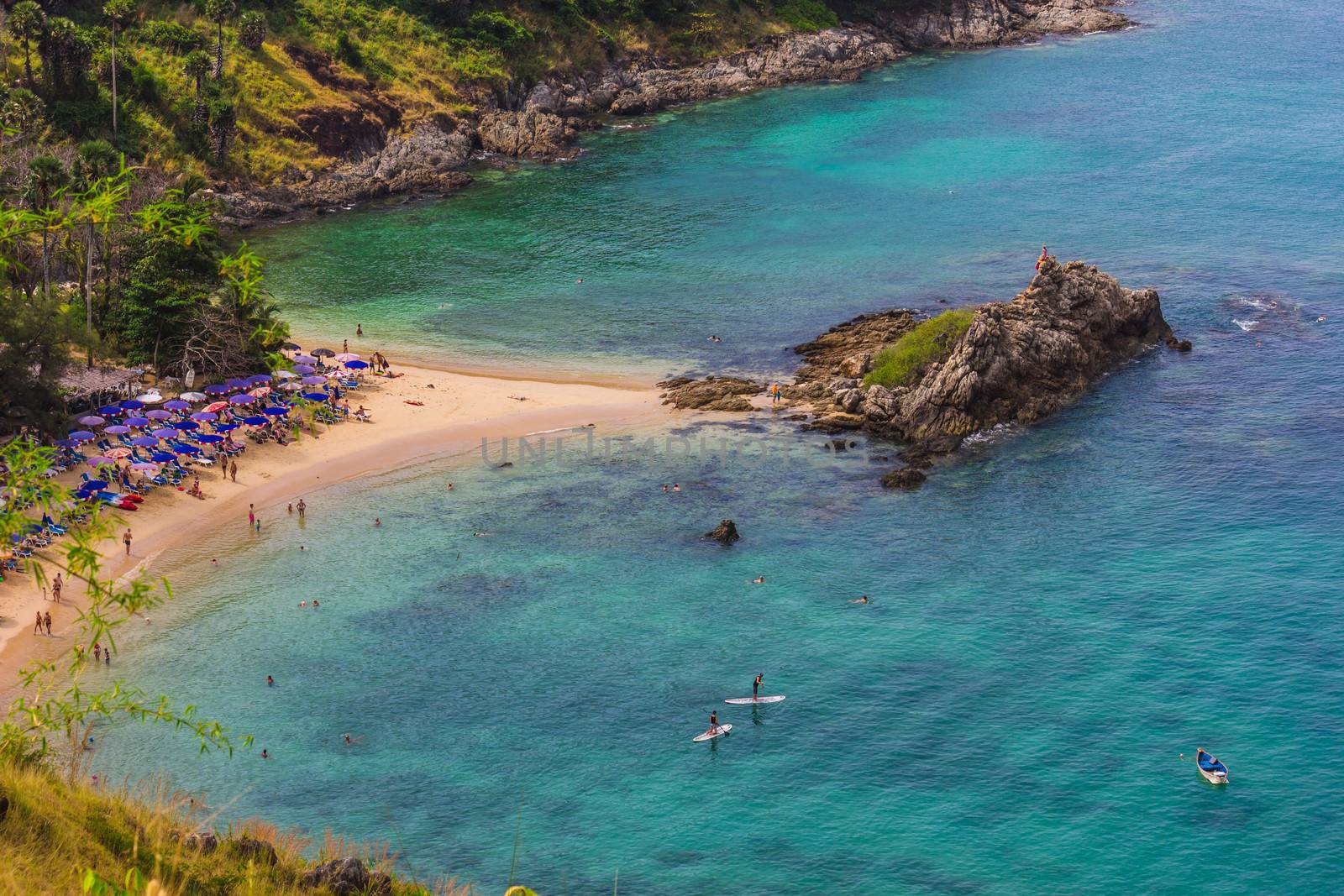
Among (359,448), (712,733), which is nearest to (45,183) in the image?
(359,448)

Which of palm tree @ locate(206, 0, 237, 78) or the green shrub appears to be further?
the green shrub

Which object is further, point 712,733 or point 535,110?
point 535,110

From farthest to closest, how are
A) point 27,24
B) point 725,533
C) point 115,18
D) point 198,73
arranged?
point 198,73, point 115,18, point 27,24, point 725,533

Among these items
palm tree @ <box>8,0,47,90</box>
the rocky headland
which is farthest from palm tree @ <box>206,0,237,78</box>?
the rocky headland

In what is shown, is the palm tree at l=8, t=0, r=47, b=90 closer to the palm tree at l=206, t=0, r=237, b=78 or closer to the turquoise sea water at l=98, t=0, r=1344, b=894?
the palm tree at l=206, t=0, r=237, b=78

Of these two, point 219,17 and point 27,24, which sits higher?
point 219,17

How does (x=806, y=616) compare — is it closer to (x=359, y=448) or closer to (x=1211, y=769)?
(x=1211, y=769)

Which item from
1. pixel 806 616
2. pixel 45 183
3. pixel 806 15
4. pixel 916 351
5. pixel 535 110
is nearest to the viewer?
pixel 806 616

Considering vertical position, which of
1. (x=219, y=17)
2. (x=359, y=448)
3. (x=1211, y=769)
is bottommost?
(x=1211, y=769)
